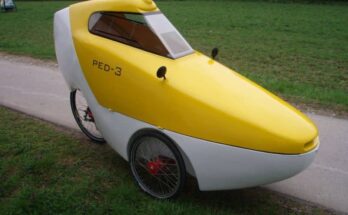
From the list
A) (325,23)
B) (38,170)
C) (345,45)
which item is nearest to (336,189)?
(38,170)

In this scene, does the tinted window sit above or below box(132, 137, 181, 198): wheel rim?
above

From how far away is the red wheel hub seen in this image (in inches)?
156

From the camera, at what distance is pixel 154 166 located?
4000mm

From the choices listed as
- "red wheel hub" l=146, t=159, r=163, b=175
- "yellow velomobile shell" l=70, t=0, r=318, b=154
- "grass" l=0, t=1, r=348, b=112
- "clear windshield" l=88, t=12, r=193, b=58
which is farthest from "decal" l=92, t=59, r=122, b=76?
"grass" l=0, t=1, r=348, b=112

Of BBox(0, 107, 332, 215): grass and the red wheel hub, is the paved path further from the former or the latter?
the red wheel hub

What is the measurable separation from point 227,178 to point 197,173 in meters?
0.28

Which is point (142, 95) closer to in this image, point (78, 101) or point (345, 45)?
point (78, 101)

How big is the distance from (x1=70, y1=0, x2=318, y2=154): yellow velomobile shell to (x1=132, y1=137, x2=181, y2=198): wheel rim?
29 centimetres

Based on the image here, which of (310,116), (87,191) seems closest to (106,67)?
(87,191)

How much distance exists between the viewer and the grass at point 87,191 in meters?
3.81

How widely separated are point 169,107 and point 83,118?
2.20m

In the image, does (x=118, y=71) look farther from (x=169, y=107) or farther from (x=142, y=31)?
(x=169, y=107)

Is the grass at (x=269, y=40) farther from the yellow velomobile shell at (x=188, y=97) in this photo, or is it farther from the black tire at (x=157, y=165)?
the black tire at (x=157, y=165)

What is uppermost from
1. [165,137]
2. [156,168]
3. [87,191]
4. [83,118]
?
[165,137]
